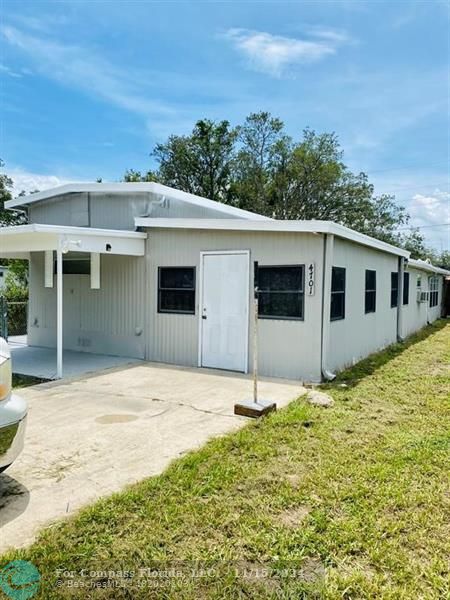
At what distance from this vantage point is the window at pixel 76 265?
9406 millimetres

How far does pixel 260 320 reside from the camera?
725 centimetres

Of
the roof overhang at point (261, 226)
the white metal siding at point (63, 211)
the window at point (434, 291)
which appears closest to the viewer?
the roof overhang at point (261, 226)

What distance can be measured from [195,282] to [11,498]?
520cm

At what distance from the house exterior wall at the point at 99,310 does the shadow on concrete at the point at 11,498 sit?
17.3ft

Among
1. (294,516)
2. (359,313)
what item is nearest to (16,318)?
(359,313)

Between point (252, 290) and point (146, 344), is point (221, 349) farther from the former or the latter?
point (146, 344)

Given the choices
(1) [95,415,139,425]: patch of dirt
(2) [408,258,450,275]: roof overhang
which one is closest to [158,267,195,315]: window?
(1) [95,415,139,425]: patch of dirt

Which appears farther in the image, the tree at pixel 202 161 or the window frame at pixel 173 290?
the tree at pixel 202 161

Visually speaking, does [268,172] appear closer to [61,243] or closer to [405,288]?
[405,288]

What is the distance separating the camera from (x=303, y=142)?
27.7m

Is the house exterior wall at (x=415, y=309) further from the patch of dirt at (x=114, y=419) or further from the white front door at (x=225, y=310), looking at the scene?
the patch of dirt at (x=114, y=419)

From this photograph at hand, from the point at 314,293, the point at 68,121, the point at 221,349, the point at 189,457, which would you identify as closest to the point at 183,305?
the point at 221,349

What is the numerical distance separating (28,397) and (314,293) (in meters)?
4.37

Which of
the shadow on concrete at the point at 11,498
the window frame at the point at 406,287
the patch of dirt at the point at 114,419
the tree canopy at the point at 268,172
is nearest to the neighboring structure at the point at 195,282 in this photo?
the patch of dirt at the point at 114,419
